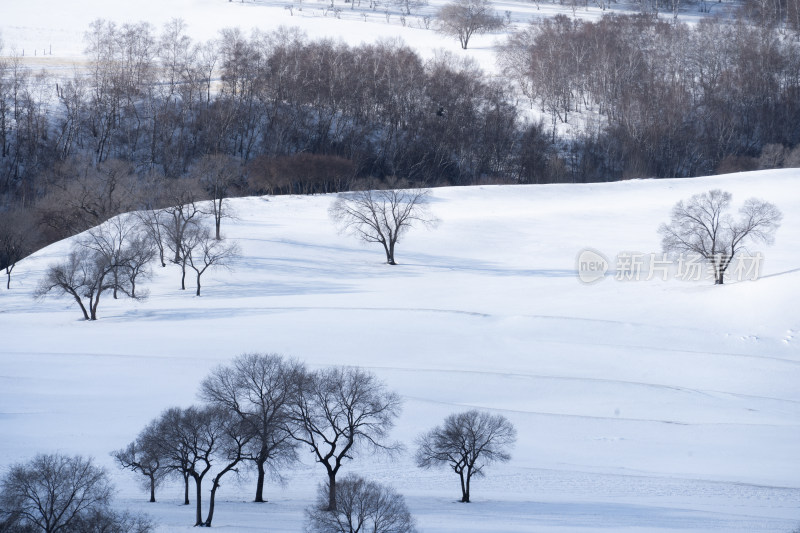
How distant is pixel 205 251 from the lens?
129 ft

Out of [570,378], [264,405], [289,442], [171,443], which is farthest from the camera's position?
[570,378]

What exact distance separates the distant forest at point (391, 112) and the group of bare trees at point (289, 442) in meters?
40.4

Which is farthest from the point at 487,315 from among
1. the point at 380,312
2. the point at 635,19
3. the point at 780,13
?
the point at 780,13

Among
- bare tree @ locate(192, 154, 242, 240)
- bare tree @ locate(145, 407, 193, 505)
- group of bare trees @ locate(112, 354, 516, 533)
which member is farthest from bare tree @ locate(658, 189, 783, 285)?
bare tree @ locate(145, 407, 193, 505)

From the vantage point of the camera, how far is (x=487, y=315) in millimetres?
34406

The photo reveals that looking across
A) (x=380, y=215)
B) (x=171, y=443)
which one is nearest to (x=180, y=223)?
(x=380, y=215)

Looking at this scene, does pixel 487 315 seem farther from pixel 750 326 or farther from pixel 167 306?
pixel 167 306

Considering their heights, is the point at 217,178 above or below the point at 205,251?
above

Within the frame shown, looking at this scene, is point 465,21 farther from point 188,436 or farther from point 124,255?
point 188,436

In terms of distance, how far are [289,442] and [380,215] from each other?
1138 inches

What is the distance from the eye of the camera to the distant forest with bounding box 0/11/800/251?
68.8 m

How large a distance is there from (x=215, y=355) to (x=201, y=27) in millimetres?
78721

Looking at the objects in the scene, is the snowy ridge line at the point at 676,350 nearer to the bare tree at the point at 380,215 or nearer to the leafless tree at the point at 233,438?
the leafless tree at the point at 233,438

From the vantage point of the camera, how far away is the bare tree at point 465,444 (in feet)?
68.2
